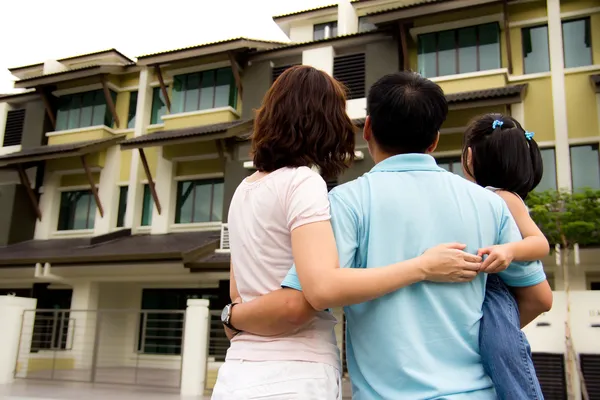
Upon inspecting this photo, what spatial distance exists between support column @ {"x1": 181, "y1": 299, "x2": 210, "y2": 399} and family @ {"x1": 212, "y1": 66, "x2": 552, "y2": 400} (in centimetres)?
796

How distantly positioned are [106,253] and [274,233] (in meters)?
12.9

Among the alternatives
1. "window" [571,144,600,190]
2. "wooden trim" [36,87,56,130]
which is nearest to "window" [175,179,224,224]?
"wooden trim" [36,87,56,130]

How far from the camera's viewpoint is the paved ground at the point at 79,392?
27.2 ft

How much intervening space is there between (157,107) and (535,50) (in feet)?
34.8

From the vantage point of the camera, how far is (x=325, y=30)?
665 inches

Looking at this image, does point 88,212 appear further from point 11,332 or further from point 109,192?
point 11,332

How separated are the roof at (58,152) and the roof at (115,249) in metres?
2.45

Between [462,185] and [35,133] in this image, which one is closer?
[462,185]

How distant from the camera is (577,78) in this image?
11844 millimetres

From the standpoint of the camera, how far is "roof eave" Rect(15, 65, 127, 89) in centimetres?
1631

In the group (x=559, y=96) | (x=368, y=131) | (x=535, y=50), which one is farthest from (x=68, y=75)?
(x=368, y=131)

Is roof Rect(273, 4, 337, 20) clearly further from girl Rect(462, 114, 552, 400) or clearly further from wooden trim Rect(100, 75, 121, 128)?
girl Rect(462, 114, 552, 400)

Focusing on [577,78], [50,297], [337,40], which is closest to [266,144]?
[577,78]

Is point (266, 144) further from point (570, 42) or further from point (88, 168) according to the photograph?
point (88, 168)
